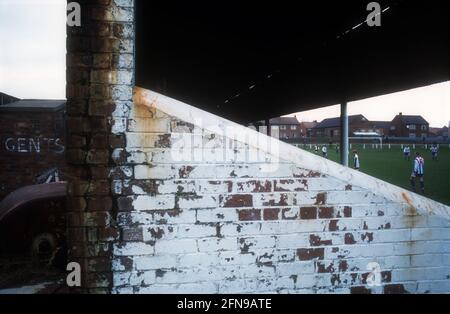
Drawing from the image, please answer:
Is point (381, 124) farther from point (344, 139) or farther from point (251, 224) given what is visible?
point (251, 224)

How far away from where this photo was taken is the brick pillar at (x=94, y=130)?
80.8 inches

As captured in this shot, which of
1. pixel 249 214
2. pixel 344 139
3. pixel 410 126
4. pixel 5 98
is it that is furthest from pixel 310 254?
pixel 410 126

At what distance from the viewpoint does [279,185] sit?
2250 millimetres

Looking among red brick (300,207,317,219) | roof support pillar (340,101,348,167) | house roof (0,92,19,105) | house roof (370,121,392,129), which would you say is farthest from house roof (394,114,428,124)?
red brick (300,207,317,219)

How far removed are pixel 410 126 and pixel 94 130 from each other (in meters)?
106

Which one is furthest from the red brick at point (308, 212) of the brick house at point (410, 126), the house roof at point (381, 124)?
the brick house at point (410, 126)

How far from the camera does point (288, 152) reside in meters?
2.28

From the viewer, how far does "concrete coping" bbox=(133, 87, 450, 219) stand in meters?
2.15

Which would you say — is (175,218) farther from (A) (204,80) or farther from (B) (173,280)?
(A) (204,80)

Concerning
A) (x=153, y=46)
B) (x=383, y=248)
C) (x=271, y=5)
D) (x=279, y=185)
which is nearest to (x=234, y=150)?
(x=279, y=185)

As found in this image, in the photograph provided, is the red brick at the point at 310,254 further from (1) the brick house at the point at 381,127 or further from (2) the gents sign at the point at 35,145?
(1) the brick house at the point at 381,127

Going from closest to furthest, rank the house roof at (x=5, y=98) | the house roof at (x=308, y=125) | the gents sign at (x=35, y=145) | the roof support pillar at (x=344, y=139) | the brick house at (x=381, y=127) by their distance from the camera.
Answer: the roof support pillar at (x=344, y=139)
the gents sign at (x=35, y=145)
the house roof at (x=5, y=98)
the brick house at (x=381, y=127)
the house roof at (x=308, y=125)

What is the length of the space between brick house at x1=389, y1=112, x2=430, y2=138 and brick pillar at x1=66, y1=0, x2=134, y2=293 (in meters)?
104

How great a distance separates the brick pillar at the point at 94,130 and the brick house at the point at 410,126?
342ft
